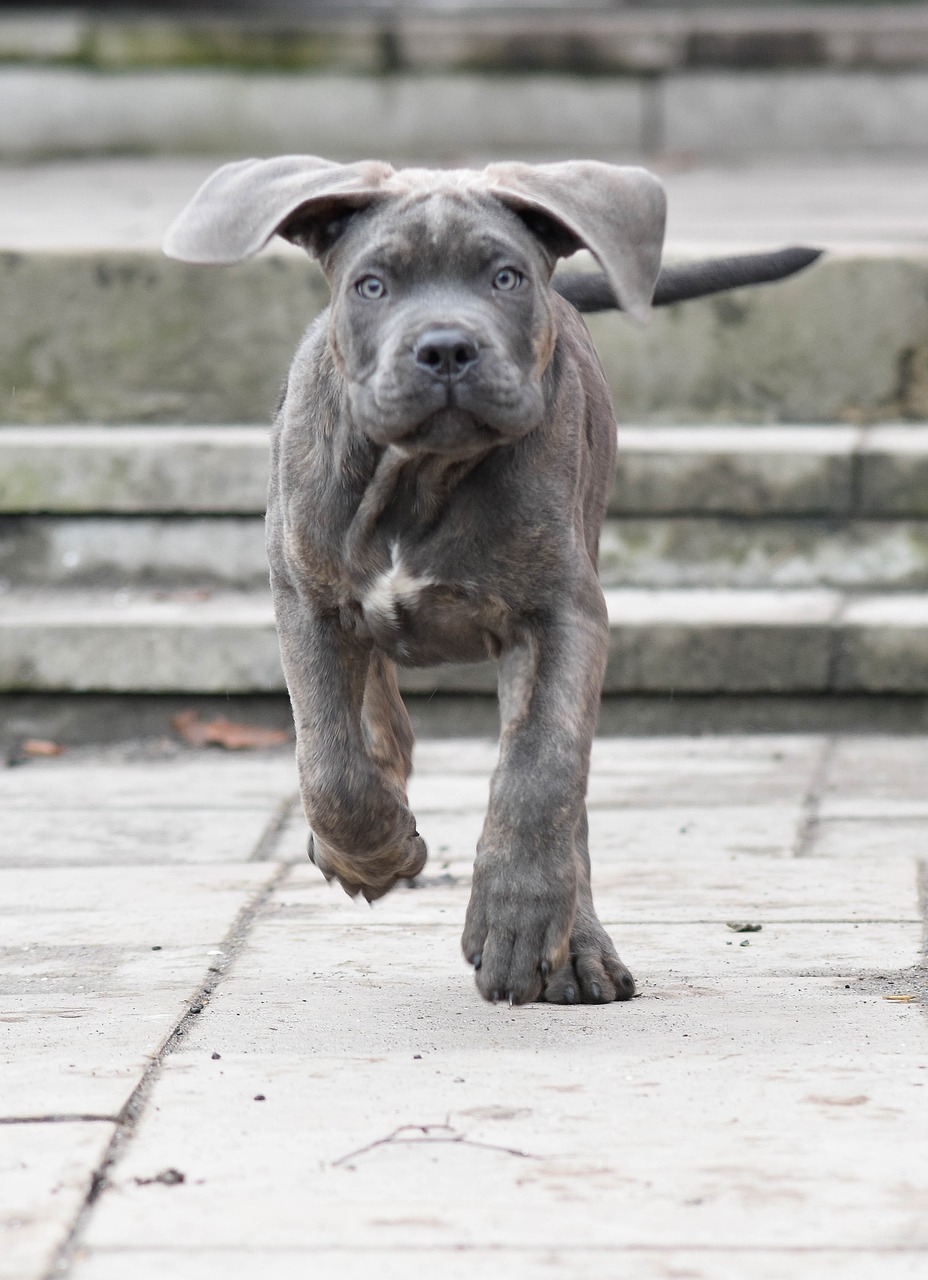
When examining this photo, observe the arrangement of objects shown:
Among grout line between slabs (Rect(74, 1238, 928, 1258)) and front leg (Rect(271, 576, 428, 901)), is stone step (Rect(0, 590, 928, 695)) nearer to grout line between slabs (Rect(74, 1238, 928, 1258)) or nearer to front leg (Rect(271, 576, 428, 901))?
front leg (Rect(271, 576, 428, 901))

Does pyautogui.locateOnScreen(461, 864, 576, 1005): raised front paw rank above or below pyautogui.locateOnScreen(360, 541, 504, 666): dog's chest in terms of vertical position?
below

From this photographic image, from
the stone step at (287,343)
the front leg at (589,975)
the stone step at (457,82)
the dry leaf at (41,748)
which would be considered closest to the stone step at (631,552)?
the stone step at (287,343)

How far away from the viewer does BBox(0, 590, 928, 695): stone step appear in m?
6.73

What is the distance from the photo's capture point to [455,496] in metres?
3.95

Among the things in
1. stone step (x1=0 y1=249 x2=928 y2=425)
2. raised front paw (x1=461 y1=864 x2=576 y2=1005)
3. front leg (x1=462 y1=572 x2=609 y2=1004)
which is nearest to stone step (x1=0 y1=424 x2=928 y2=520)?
stone step (x1=0 y1=249 x2=928 y2=425)

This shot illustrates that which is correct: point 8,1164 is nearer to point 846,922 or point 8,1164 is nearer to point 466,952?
point 466,952

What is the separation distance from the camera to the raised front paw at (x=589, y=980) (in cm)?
384

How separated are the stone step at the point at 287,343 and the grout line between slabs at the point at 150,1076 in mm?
3196

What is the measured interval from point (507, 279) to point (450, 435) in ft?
1.15

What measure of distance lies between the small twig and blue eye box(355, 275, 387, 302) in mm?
1529

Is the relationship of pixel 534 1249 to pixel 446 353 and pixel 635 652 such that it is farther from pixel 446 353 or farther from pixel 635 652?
pixel 635 652

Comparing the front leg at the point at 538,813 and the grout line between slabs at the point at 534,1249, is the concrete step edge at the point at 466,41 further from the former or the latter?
the grout line between slabs at the point at 534,1249

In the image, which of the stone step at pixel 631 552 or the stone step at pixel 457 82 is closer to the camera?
the stone step at pixel 631 552

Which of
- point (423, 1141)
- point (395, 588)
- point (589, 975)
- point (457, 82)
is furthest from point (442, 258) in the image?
point (457, 82)
